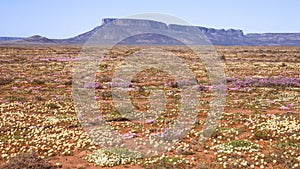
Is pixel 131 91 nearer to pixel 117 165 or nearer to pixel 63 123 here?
pixel 63 123

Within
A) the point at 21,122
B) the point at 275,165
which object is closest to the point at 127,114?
the point at 21,122

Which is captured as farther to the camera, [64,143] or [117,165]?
[64,143]

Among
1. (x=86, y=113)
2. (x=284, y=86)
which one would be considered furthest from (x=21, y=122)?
(x=284, y=86)

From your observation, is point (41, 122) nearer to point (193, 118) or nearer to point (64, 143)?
point (64, 143)

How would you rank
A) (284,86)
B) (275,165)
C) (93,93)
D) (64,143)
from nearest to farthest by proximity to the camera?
(275,165), (64,143), (93,93), (284,86)

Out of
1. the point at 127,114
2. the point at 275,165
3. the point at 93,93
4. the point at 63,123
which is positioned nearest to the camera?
the point at 275,165

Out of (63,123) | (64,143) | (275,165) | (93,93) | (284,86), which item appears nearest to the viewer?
(275,165)

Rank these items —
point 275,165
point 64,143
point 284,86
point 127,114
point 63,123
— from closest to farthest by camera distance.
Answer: point 275,165, point 64,143, point 63,123, point 127,114, point 284,86

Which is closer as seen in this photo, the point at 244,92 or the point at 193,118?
the point at 193,118
